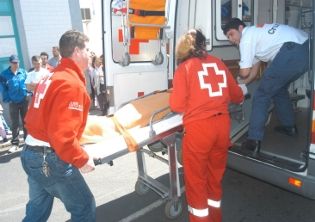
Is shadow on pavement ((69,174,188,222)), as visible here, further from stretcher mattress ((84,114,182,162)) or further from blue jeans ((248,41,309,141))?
blue jeans ((248,41,309,141))

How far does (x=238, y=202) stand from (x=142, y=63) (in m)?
2.01

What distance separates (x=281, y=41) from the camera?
375 centimetres

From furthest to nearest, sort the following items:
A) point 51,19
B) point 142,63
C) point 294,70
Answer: point 51,19
point 142,63
point 294,70

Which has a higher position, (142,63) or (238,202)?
(142,63)

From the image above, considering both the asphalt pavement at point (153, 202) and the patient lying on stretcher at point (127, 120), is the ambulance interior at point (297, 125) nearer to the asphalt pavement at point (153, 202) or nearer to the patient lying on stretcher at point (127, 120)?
the asphalt pavement at point (153, 202)

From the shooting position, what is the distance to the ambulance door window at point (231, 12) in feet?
14.8

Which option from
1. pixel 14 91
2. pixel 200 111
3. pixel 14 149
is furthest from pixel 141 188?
pixel 14 91

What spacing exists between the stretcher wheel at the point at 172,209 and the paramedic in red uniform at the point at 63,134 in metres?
1.14

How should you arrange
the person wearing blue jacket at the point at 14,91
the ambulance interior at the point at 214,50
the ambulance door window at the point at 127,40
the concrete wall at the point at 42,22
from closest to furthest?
the ambulance interior at the point at 214,50 → the ambulance door window at the point at 127,40 → the person wearing blue jacket at the point at 14,91 → the concrete wall at the point at 42,22

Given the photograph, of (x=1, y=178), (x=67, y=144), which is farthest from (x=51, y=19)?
(x=67, y=144)

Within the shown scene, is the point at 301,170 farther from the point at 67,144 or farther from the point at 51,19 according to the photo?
the point at 51,19

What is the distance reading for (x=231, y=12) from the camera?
4.80m

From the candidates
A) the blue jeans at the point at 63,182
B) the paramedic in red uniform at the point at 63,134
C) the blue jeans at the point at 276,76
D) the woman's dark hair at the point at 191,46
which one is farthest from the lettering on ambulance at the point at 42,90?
the blue jeans at the point at 276,76

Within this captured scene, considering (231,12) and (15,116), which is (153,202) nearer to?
(231,12)
